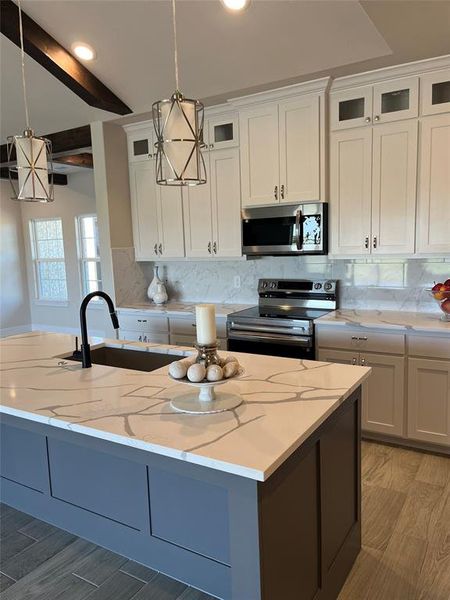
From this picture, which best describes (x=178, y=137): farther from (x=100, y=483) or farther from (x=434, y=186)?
(x=434, y=186)

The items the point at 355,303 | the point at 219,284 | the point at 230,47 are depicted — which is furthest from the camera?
the point at 219,284

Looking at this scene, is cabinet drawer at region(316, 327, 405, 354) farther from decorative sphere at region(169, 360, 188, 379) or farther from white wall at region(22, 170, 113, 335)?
white wall at region(22, 170, 113, 335)

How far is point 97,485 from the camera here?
6.93 ft

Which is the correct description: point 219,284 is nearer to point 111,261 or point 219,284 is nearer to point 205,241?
point 205,241

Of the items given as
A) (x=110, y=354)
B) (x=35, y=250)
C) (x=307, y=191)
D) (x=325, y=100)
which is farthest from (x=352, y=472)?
(x=35, y=250)

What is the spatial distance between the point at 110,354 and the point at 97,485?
843mm

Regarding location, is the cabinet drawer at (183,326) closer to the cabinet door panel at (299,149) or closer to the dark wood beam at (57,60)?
the cabinet door panel at (299,149)

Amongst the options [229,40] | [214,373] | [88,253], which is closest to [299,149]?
[229,40]

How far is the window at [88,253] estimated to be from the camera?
24.0ft

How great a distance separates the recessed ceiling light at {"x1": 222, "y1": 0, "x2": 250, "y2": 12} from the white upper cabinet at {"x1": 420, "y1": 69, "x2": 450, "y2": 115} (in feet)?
4.31

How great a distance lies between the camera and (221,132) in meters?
4.01

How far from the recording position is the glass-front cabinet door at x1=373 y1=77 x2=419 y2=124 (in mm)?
3127

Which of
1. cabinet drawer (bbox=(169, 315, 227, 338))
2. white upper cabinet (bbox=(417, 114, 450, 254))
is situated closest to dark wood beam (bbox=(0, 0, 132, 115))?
cabinet drawer (bbox=(169, 315, 227, 338))

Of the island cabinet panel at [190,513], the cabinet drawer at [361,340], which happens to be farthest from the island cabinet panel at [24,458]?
the cabinet drawer at [361,340]
